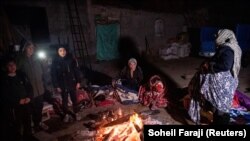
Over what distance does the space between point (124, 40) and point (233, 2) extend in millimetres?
11172

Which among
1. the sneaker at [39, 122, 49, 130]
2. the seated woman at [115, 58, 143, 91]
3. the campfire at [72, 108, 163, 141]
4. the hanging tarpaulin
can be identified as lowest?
the sneaker at [39, 122, 49, 130]

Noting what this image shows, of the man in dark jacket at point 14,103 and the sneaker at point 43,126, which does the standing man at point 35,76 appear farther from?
the man in dark jacket at point 14,103

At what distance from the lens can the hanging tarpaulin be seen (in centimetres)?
1584

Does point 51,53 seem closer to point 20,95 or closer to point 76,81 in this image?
point 76,81

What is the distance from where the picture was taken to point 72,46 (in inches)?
539

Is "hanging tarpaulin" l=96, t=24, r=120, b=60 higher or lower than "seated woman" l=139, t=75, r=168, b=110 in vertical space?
higher

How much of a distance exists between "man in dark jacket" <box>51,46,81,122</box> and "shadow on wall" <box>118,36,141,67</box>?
882cm

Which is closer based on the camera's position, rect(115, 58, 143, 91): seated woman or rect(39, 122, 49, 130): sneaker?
rect(39, 122, 49, 130): sneaker

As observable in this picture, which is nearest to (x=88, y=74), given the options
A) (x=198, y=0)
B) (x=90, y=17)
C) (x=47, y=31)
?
(x=47, y=31)

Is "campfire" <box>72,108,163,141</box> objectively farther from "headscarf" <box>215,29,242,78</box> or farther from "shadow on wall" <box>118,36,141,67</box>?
"shadow on wall" <box>118,36,141,67</box>

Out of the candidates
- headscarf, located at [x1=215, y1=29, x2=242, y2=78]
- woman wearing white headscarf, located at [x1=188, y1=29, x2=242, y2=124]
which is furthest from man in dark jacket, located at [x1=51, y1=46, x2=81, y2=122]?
headscarf, located at [x1=215, y1=29, x2=242, y2=78]

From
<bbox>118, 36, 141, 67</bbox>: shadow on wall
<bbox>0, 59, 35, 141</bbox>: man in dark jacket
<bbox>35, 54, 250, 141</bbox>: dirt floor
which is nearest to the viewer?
<bbox>0, 59, 35, 141</bbox>: man in dark jacket

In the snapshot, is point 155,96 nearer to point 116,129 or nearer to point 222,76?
point 116,129

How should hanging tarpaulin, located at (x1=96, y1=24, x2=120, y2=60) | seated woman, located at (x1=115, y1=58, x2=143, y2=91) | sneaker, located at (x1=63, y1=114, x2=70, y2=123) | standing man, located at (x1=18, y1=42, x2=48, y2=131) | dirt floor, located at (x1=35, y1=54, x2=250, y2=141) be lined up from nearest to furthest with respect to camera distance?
standing man, located at (x1=18, y1=42, x2=48, y2=131)
dirt floor, located at (x1=35, y1=54, x2=250, y2=141)
sneaker, located at (x1=63, y1=114, x2=70, y2=123)
seated woman, located at (x1=115, y1=58, x2=143, y2=91)
hanging tarpaulin, located at (x1=96, y1=24, x2=120, y2=60)
